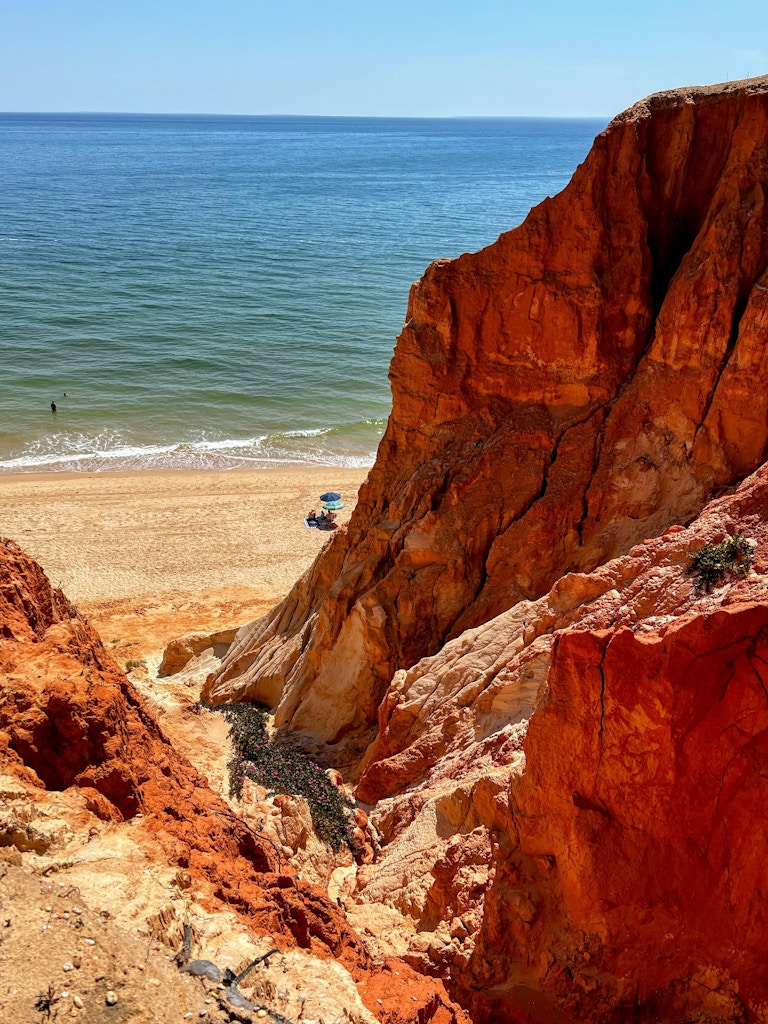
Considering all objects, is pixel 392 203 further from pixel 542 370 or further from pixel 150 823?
pixel 150 823

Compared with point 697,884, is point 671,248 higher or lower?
higher

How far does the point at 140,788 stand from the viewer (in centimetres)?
825

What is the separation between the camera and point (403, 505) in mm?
16094

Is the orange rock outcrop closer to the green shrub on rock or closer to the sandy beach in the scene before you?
the green shrub on rock

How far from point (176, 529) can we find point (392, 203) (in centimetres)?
9738

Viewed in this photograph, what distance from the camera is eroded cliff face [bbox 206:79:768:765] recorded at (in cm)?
1286

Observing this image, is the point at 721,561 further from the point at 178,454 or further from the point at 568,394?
the point at 178,454

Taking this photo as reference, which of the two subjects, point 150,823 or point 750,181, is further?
point 750,181

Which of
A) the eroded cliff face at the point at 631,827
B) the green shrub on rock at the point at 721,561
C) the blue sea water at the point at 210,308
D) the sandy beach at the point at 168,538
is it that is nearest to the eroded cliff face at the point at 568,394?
the eroded cliff face at the point at 631,827

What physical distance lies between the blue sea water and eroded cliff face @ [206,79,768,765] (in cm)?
2786

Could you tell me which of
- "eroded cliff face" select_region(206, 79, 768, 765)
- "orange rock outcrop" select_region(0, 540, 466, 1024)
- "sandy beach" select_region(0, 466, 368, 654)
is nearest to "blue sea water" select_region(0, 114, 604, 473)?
"sandy beach" select_region(0, 466, 368, 654)

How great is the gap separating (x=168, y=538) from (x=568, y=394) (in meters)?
22.0

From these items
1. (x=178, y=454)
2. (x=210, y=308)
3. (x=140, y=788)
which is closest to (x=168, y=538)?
(x=178, y=454)

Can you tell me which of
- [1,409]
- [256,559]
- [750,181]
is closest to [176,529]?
[256,559]
